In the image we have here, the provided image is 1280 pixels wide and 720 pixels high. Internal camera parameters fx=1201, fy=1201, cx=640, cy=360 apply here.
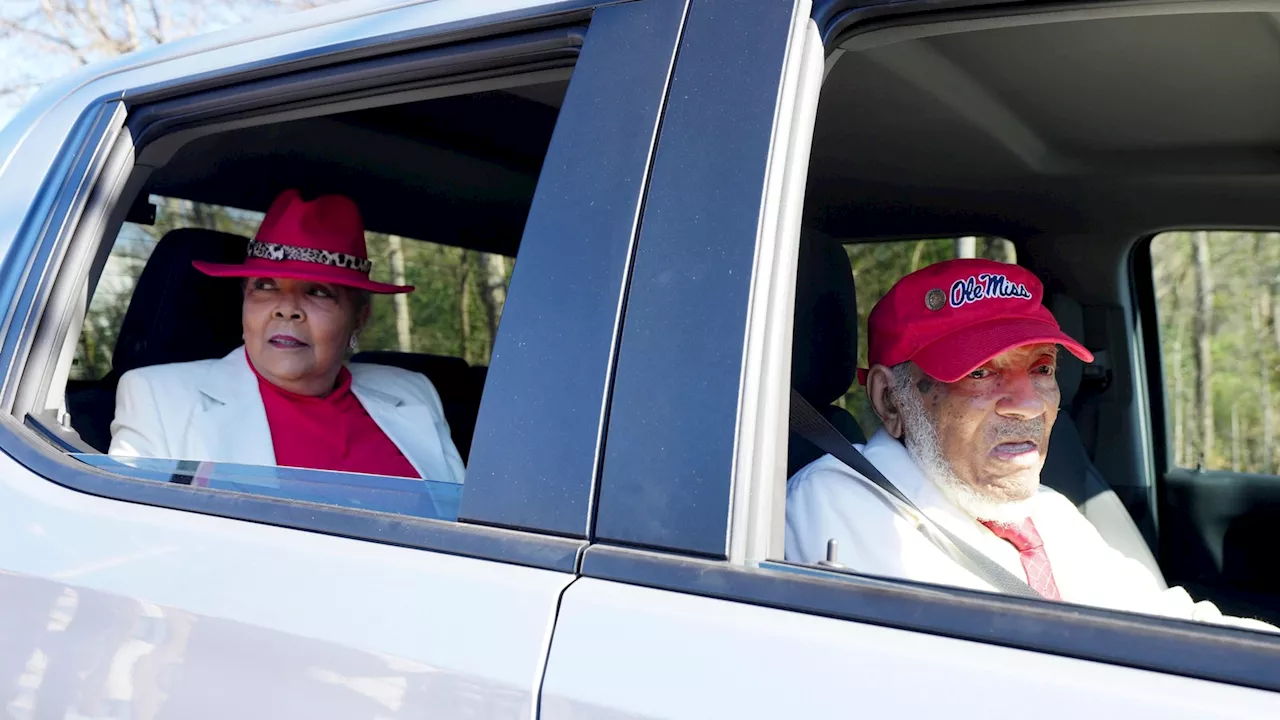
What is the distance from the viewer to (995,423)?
2.19 meters

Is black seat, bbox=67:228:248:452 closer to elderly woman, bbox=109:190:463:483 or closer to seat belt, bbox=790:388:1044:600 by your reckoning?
elderly woman, bbox=109:190:463:483

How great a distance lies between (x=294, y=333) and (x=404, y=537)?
1658 millimetres

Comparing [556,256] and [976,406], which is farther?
[976,406]

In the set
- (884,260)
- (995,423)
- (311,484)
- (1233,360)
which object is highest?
(1233,360)

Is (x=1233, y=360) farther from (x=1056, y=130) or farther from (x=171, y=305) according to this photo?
(x=171, y=305)

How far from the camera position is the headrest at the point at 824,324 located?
7.25ft

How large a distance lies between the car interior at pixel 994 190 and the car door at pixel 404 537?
437 mm

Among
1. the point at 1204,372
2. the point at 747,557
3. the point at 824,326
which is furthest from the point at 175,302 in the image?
the point at 1204,372

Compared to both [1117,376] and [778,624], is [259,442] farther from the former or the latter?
[1117,376]

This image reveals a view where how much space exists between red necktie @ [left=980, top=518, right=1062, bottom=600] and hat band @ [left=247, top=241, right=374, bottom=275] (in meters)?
1.63

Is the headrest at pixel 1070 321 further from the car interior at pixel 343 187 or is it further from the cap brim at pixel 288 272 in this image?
the cap brim at pixel 288 272

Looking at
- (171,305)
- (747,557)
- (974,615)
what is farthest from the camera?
(171,305)

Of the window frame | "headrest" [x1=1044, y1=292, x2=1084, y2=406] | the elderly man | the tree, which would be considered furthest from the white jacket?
the tree

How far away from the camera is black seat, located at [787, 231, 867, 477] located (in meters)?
2.21
